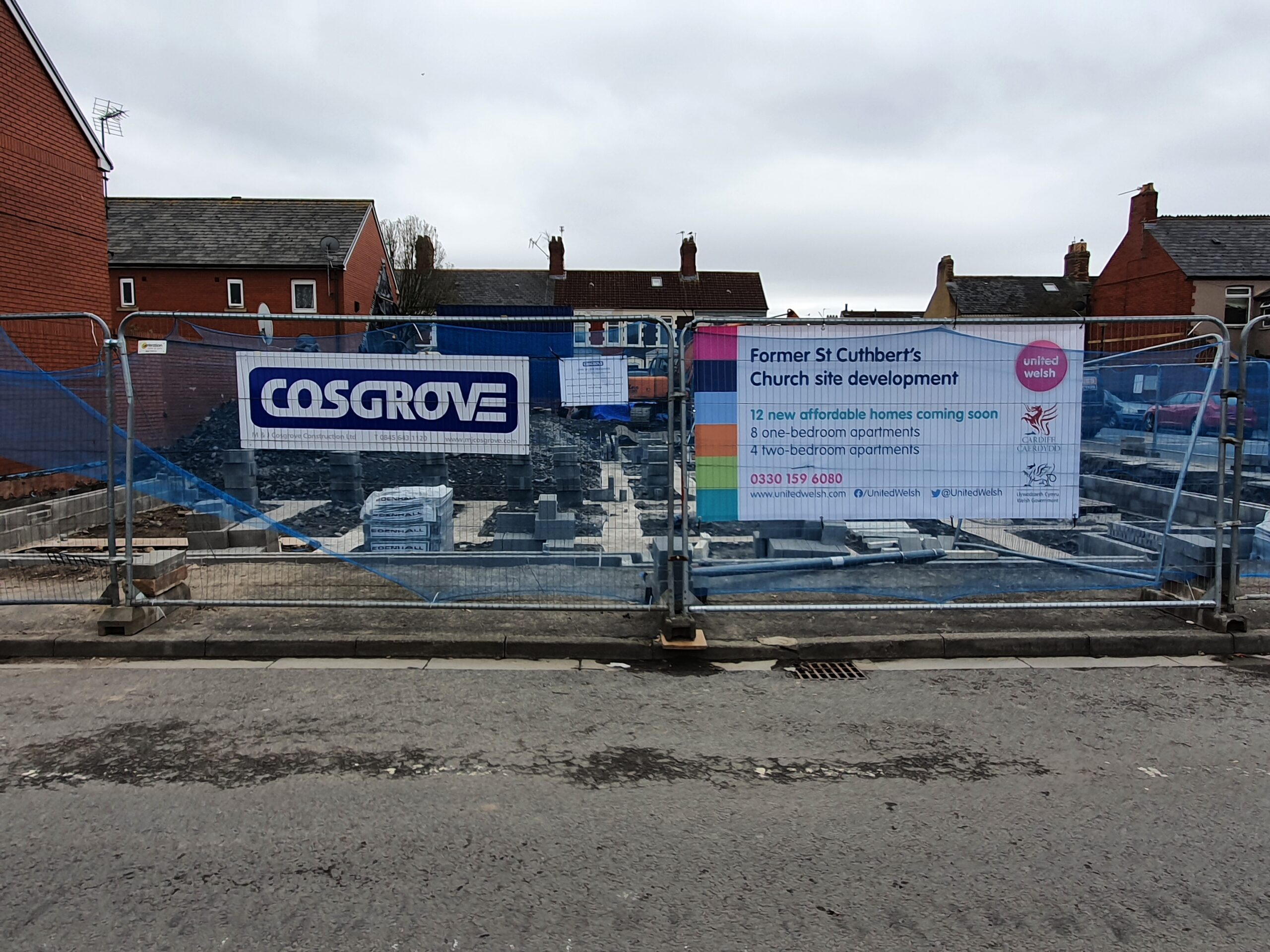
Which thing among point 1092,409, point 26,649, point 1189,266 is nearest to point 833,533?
point 1092,409

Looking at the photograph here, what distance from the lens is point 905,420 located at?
6.24 metres

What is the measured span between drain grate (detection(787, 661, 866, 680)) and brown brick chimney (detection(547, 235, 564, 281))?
57.2m

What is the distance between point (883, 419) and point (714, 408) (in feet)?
4.12

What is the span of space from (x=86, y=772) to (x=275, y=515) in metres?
2.56

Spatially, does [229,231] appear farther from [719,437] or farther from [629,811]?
[629,811]

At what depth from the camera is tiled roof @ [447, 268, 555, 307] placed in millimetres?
57344

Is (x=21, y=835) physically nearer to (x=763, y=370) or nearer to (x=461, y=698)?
(x=461, y=698)

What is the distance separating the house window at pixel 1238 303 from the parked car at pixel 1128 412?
3681cm

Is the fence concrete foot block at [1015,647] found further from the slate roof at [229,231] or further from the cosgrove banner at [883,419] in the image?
the slate roof at [229,231]

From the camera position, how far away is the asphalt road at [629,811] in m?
3.01

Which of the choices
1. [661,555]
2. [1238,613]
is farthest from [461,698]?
[1238,613]

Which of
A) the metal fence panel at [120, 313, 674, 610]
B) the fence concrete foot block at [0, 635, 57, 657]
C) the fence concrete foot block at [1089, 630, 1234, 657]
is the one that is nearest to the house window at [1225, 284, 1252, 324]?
the fence concrete foot block at [1089, 630, 1234, 657]

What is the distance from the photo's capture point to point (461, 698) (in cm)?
525

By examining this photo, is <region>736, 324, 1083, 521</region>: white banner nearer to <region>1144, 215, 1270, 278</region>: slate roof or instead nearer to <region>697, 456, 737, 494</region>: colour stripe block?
<region>697, 456, 737, 494</region>: colour stripe block
